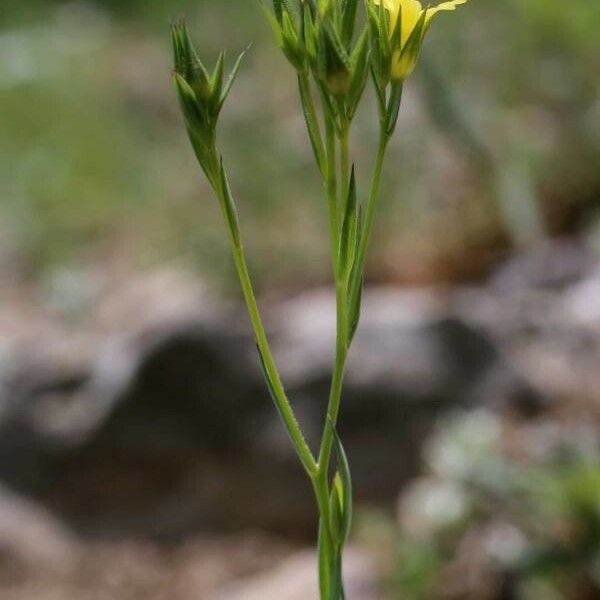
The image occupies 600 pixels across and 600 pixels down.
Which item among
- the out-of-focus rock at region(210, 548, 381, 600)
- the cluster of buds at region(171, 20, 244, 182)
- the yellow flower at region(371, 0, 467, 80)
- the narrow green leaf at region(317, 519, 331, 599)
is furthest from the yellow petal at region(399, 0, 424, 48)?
the out-of-focus rock at region(210, 548, 381, 600)

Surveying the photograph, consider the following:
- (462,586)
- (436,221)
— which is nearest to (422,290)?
(436,221)

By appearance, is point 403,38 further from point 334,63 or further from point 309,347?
point 309,347

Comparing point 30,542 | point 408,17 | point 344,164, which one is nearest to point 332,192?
point 344,164

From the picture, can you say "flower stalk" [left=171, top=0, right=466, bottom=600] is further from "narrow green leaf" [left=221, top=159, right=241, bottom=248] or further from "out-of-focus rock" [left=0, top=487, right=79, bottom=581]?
"out-of-focus rock" [left=0, top=487, right=79, bottom=581]

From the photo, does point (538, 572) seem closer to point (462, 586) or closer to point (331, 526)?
point (462, 586)

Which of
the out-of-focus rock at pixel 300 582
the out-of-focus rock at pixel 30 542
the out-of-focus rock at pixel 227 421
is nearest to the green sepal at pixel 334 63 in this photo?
the out-of-focus rock at pixel 300 582

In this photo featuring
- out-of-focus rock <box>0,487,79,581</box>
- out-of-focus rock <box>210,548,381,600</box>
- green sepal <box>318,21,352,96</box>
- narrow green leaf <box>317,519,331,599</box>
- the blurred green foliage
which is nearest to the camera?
green sepal <box>318,21,352,96</box>
